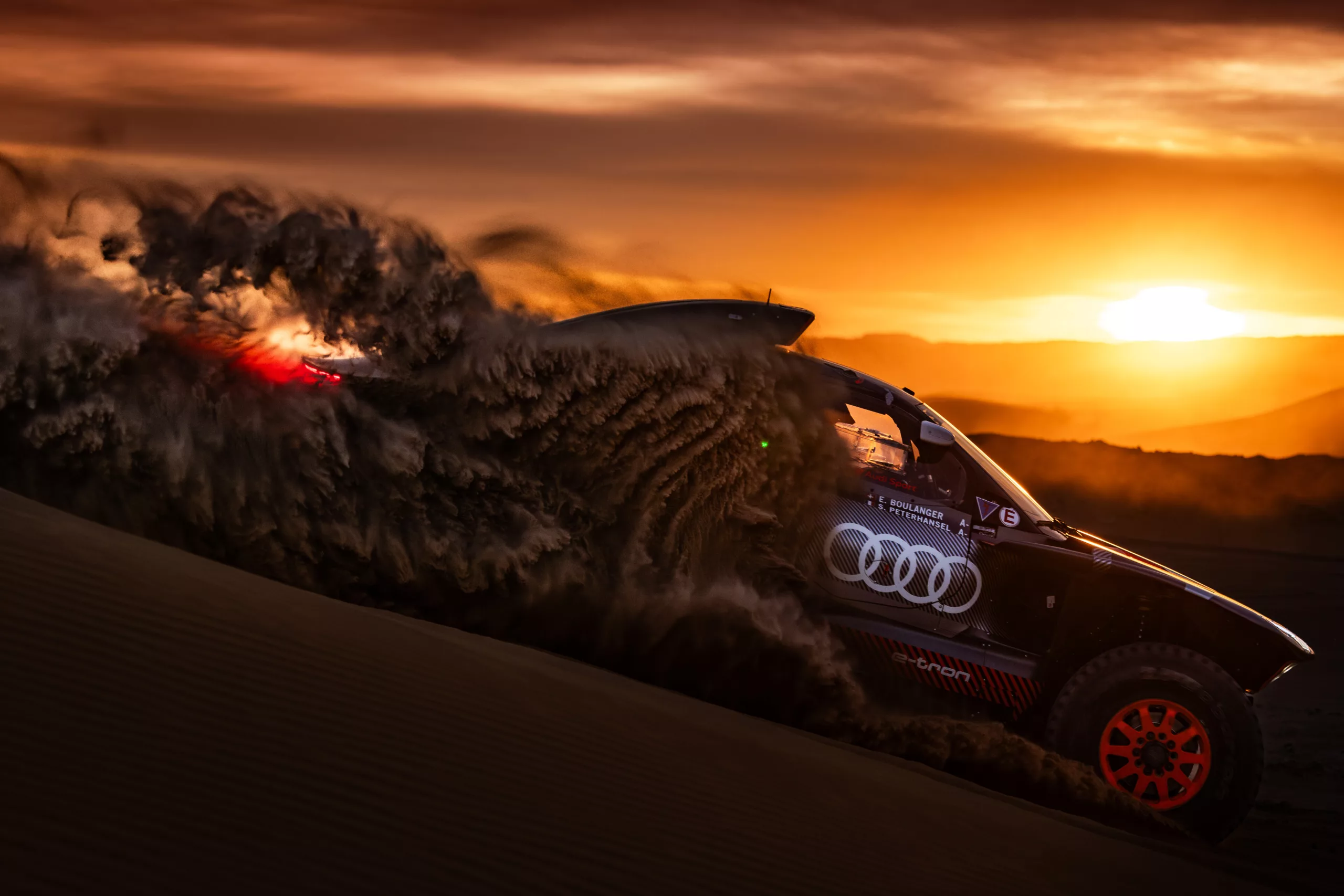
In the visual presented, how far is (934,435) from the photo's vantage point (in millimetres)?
6805

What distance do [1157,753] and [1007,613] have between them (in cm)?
104

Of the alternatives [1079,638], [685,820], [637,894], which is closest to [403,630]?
[685,820]

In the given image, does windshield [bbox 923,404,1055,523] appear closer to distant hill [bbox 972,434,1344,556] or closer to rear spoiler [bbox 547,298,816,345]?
rear spoiler [bbox 547,298,816,345]

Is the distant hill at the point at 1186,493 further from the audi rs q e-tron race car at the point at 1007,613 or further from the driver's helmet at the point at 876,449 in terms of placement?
the driver's helmet at the point at 876,449

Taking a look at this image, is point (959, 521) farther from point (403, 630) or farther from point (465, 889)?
point (465, 889)

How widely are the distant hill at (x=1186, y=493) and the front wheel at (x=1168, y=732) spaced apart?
16.8 metres

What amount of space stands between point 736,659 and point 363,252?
10.0 ft

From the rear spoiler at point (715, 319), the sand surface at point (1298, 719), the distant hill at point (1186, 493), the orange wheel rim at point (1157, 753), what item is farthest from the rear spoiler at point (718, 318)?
the distant hill at point (1186, 493)

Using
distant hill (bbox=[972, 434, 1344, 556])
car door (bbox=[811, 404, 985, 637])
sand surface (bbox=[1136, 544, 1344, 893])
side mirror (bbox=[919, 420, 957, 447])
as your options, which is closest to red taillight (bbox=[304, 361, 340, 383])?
car door (bbox=[811, 404, 985, 637])

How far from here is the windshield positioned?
695cm

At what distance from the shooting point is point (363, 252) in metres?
7.11

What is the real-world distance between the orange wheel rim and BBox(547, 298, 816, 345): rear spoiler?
2.83 m

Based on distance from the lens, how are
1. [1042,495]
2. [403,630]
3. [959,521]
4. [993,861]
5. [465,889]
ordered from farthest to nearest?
[1042,495], [959,521], [403,630], [993,861], [465,889]

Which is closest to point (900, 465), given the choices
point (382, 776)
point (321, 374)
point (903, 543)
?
point (903, 543)
